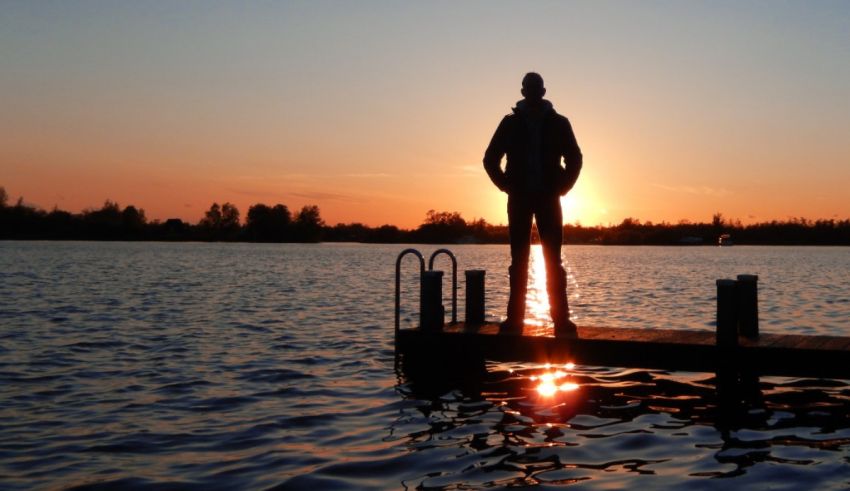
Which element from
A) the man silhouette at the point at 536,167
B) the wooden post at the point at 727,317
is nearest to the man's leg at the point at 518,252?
the man silhouette at the point at 536,167

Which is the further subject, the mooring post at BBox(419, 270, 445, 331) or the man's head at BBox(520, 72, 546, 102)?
the mooring post at BBox(419, 270, 445, 331)

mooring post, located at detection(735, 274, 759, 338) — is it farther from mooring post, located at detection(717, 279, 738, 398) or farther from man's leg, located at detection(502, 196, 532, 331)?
man's leg, located at detection(502, 196, 532, 331)

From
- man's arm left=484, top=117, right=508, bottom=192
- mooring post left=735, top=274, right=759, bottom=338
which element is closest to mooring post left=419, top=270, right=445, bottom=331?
man's arm left=484, top=117, right=508, bottom=192

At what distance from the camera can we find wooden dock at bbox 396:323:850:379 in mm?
10922

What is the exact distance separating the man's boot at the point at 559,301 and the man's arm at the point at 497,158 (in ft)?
4.86

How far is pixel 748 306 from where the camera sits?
12.3 m

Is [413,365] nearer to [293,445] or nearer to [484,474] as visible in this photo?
[293,445]

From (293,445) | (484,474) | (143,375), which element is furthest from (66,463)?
(143,375)

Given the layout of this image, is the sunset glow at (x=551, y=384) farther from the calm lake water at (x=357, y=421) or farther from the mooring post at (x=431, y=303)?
the mooring post at (x=431, y=303)

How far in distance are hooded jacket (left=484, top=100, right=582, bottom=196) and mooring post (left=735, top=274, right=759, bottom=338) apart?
9.70 feet

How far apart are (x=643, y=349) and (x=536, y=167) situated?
2.99m

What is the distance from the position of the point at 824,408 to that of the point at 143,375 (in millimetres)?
9708

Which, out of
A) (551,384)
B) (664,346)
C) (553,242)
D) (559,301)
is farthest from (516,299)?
(664,346)

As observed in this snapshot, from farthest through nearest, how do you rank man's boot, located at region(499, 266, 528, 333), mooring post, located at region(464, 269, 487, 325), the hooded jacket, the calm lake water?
mooring post, located at region(464, 269, 487, 325) → man's boot, located at region(499, 266, 528, 333) → the hooded jacket → the calm lake water
